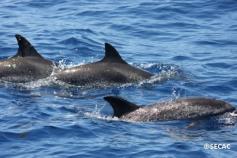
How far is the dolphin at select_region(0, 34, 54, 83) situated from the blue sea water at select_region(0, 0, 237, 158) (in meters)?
0.60

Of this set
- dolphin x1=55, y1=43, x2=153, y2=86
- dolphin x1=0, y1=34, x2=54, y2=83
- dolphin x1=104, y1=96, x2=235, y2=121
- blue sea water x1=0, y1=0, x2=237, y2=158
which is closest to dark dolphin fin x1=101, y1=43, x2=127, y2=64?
dolphin x1=55, y1=43, x2=153, y2=86

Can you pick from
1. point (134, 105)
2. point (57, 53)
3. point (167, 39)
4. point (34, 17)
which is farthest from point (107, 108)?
point (34, 17)

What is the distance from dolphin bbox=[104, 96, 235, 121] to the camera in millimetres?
15719

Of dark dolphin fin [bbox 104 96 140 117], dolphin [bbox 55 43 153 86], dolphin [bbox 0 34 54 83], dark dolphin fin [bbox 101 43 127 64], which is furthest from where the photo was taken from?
dolphin [bbox 0 34 54 83]

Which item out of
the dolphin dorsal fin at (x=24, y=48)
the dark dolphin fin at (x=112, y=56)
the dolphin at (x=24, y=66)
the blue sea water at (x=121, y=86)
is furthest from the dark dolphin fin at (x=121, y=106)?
the dolphin dorsal fin at (x=24, y=48)

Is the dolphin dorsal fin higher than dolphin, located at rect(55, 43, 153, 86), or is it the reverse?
the dolphin dorsal fin

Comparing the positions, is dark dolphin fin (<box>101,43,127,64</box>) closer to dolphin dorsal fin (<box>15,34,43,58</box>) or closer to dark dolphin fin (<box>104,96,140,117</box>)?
dolphin dorsal fin (<box>15,34,43,58</box>)

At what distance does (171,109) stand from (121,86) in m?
3.31

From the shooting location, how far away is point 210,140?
14.2 meters

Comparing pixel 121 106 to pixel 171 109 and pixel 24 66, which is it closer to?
pixel 171 109

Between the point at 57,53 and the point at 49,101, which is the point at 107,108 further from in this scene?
the point at 57,53

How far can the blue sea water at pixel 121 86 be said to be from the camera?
1393 centimetres

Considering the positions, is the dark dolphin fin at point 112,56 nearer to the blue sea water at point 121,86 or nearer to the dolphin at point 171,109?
the blue sea water at point 121,86

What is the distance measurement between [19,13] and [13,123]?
1435 centimetres
